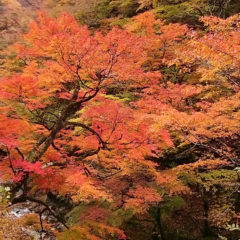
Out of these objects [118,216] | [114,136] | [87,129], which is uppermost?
[87,129]

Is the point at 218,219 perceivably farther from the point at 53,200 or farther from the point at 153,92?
the point at 53,200

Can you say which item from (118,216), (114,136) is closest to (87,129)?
(114,136)

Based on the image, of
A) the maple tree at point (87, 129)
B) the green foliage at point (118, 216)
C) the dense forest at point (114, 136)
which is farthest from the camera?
the green foliage at point (118, 216)

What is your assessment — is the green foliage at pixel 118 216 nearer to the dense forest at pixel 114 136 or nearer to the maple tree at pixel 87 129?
the dense forest at pixel 114 136

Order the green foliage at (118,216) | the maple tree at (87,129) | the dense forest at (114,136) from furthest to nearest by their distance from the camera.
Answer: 1. the green foliage at (118,216)
2. the maple tree at (87,129)
3. the dense forest at (114,136)

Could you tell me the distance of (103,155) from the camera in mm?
8883

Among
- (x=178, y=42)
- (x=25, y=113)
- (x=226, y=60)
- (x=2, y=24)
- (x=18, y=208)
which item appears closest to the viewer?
(x=226, y=60)

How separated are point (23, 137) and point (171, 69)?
25.3ft

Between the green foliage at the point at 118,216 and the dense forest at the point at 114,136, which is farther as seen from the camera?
the green foliage at the point at 118,216

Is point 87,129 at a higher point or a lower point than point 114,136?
higher

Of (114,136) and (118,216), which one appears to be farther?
(118,216)

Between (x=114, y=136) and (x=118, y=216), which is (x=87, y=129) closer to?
(x=114, y=136)

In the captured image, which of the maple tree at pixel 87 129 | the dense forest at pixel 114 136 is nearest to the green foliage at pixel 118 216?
the dense forest at pixel 114 136

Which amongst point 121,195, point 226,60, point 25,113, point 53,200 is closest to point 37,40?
point 25,113
